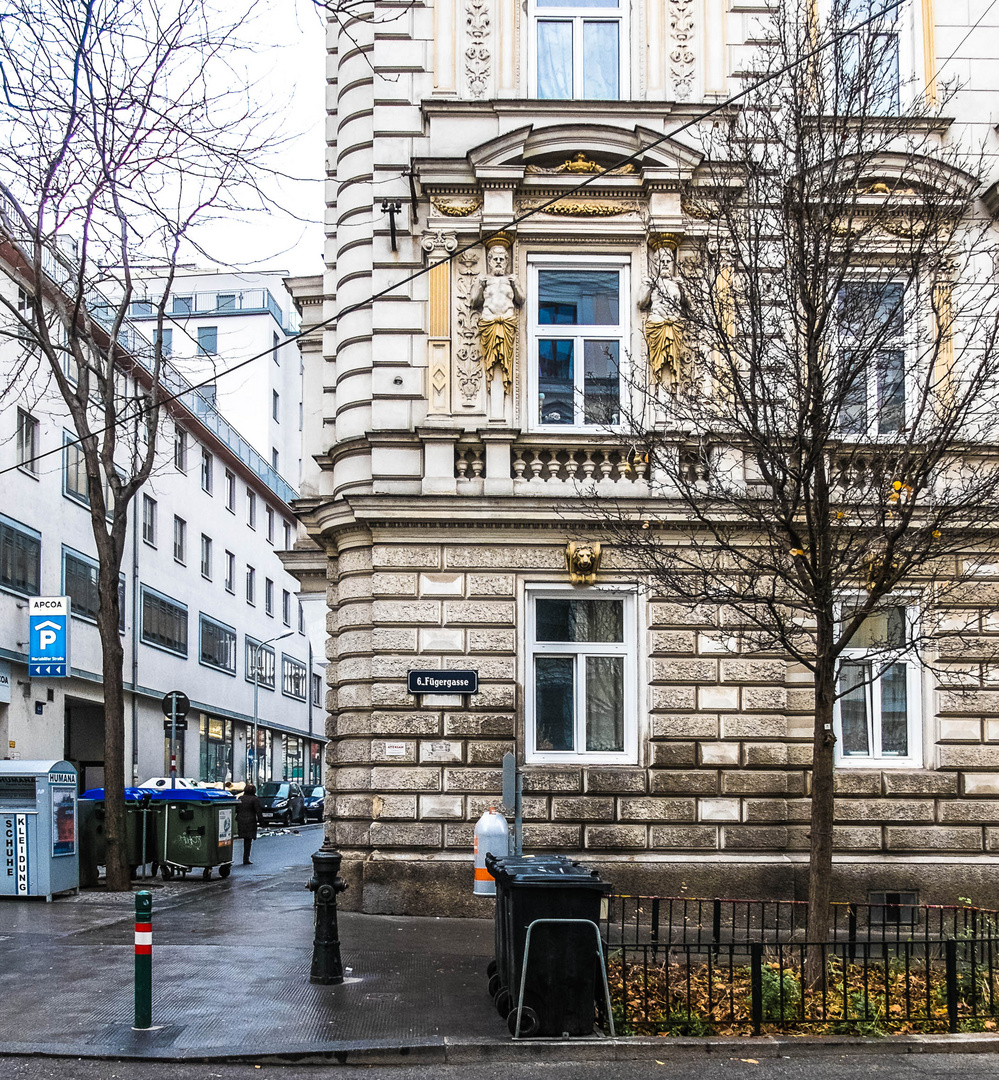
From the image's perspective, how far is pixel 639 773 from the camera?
1642 cm

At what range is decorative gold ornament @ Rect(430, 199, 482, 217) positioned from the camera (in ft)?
56.6

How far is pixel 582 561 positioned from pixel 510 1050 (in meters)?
7.98

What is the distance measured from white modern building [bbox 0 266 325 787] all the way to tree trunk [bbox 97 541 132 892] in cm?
345

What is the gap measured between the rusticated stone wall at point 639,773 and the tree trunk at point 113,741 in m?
4.34

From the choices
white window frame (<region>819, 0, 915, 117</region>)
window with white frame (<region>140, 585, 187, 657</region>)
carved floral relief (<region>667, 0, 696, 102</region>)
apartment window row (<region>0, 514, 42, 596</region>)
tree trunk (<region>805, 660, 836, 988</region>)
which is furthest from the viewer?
window with white frame (<region>140, 585, 187, 657</region>)

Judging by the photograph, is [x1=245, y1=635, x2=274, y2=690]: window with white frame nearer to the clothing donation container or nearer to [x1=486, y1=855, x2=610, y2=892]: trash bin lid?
the clothing donation container

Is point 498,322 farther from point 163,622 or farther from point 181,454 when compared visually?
point 181,454

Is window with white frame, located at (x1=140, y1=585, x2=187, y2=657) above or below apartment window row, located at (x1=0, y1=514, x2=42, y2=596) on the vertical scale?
below

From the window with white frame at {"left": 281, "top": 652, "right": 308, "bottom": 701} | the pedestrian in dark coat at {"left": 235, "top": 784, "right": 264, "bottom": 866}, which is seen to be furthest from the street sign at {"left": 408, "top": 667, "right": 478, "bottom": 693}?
the window with white frame at {"left": 281, "top": 652, "right": 308, "bottom": 701}

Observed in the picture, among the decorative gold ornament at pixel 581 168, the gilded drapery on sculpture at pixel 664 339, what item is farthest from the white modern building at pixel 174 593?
the gilded drapery on sculpture at pixel 664 339

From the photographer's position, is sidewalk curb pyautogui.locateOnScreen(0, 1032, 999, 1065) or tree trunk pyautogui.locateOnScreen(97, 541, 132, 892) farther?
tree trunk pyautogui.locateOnScreen(97, 541, 132, 892)

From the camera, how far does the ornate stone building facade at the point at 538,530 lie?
53.6 feet

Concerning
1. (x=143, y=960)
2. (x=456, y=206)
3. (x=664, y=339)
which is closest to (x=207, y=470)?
(x=456, y=206)

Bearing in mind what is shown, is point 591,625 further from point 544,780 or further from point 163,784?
point 163,784
